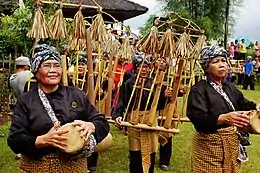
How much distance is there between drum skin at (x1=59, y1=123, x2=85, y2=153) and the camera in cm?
305

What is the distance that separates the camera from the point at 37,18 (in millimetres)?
4480

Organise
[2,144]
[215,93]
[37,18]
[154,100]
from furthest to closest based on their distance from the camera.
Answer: [2,144], [154,100], [37,18], [215,93]

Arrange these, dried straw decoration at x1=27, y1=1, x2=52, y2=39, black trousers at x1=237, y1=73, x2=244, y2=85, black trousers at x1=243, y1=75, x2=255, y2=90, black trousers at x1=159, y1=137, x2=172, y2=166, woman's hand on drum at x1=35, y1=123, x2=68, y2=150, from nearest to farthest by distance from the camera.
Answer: woman's hand on drum at x1=35, y1=123, x2=68, y2=150 → dried straw decoration at x1=27, y1=1, x2=52, y2=39 → black trousers at x1=159, y1=137, x2=172, y2=166 → black trousers at x1=243, y1=75, x2=255, y2=90 → black trousers at x1=237, y1=73, x2=244, y2=85

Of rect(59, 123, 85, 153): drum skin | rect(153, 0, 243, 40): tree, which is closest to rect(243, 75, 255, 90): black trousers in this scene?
rect(153, 0, 243, 40): tree

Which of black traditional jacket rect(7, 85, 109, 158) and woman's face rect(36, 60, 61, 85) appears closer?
black traditional jacket rect(7, 85, 109, 158)

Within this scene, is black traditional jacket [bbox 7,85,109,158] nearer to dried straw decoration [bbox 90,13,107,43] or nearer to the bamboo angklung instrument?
dried straw decoration [bbox 90,13,107,43]

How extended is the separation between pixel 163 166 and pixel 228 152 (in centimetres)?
281

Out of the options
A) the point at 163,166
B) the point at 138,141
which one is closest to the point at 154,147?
Answer: the point at 138,141

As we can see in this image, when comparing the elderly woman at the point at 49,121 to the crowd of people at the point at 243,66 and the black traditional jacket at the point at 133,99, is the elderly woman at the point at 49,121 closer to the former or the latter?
the black traditional jacket at the point at 133,99

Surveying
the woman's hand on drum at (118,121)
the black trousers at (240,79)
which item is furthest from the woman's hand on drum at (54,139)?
the black trousers at (240,79)

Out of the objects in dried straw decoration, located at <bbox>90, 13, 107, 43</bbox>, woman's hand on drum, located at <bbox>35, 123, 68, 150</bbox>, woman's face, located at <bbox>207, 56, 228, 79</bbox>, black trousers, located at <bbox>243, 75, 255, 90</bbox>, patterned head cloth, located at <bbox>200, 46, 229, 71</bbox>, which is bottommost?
black trousers, located at <bbox>243, 75, 255, 90</bbox>

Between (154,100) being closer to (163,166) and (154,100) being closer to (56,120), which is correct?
(163,166)

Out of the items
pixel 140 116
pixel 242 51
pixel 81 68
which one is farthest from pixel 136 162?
pixel 242 51

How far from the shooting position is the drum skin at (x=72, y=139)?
3049mm
